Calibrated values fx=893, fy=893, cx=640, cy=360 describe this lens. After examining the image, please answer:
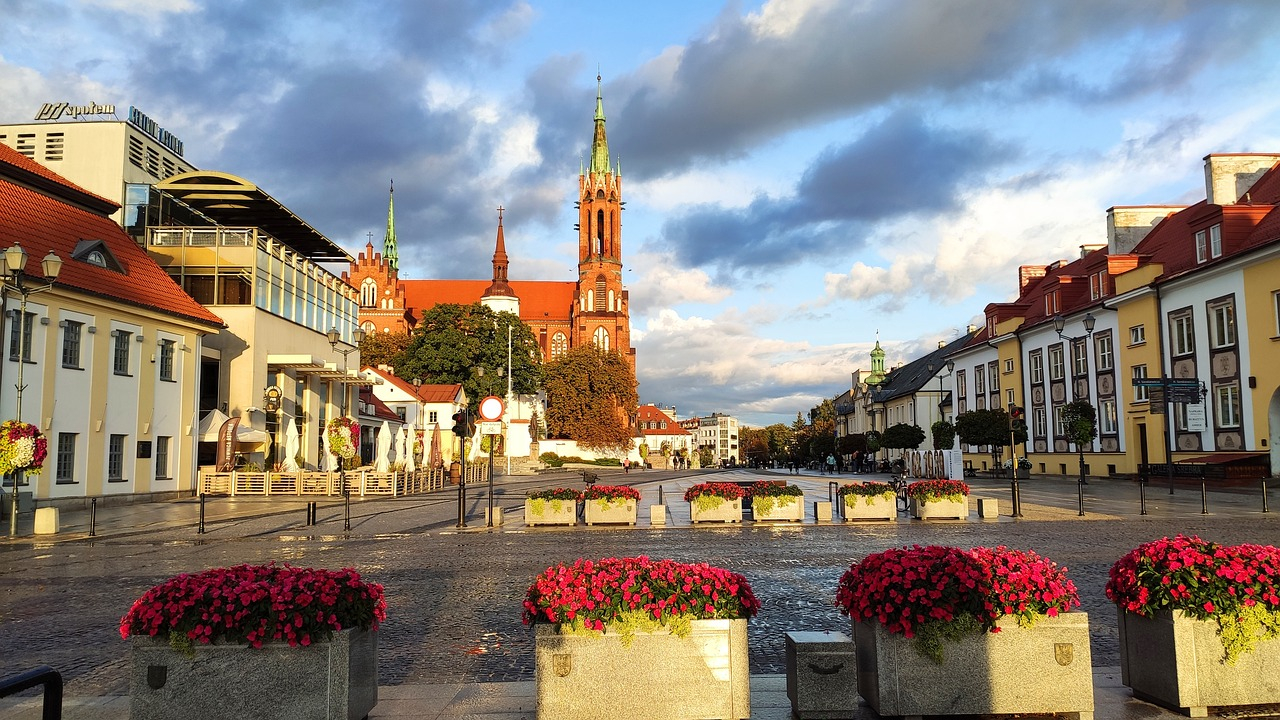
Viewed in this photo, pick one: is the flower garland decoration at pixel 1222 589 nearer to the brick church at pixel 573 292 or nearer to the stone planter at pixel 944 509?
the stone planter at pixel 944 509

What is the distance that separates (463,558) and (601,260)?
105 m

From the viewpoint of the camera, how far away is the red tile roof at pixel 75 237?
96.6 feet

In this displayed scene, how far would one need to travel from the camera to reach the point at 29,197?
31375 mm

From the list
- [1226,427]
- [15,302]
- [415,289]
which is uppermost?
[415,289]

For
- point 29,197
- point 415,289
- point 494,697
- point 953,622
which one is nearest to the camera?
point 953,622

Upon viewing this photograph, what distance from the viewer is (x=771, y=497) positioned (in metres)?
23.5

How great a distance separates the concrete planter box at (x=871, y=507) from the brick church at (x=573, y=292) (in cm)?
9012

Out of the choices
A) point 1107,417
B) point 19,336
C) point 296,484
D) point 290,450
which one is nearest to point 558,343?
point 1107,417

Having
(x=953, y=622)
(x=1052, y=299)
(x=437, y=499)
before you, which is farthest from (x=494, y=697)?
(x=1052, y=299)

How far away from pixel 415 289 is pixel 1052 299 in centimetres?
9927

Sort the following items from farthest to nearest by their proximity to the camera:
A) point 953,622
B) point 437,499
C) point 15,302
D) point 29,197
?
point 437,499 → point 29,197 → point 15,302 → point 953,622

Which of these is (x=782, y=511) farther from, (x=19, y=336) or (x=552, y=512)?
(x=19, y=336)

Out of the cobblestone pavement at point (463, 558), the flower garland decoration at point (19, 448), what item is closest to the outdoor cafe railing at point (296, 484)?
the cobblestone pavement at point (463, 558)

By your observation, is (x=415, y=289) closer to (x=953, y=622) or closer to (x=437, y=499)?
(x=437, y=499)
